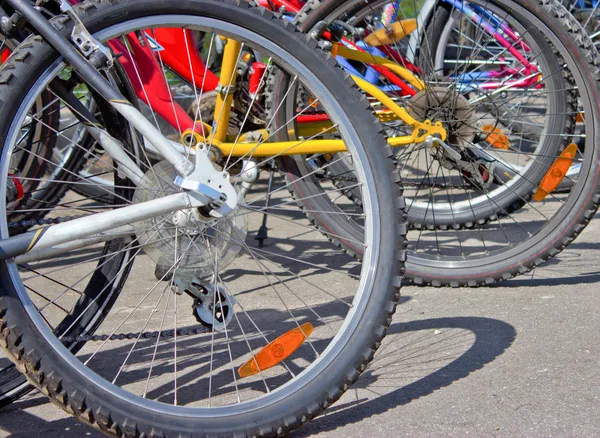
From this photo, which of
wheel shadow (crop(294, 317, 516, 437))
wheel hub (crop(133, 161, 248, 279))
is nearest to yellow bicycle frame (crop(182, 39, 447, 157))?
wheel hub (crop(133, 161, 248, 279))

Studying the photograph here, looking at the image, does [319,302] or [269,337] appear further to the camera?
[319,302]

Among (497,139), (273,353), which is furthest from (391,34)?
(273,353)

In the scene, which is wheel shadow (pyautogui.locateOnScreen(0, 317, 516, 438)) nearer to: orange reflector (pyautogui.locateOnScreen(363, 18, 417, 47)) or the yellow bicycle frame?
the yellow bicycle frame

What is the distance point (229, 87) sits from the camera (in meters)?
3.22

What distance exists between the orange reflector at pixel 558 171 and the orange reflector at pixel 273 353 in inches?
68.0

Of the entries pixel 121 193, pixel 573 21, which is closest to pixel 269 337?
pixel 121 193

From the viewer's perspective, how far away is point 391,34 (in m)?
4.29

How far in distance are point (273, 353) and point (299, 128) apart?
4.79 ft

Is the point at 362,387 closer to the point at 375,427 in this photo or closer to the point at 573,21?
the point at 375,427

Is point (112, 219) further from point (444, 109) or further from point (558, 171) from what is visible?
point (558, 171)

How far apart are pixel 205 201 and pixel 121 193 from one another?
58 cm

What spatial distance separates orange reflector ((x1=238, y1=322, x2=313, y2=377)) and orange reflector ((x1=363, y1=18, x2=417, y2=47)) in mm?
2017

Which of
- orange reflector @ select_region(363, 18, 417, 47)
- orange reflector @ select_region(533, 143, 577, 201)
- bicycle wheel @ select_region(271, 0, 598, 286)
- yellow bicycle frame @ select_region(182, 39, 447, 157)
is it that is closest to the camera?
yellow bicycle frame @ select_region(182, 39, 447, 157)

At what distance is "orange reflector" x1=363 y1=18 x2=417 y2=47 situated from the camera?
4.27m
